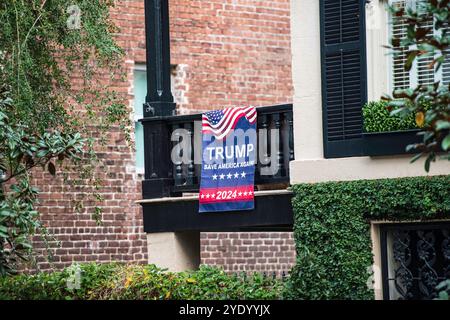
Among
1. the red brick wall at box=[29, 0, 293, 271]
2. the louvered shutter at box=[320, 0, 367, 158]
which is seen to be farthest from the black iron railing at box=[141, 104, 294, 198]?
the red brick wall at box=[29, 0, 293, 271]

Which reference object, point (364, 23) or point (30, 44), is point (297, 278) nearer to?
point (364, 23)

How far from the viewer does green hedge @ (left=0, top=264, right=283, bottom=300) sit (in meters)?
13.8

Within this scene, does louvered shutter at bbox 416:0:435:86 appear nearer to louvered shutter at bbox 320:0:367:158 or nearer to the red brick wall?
louvered shutter at bbox 320:0:367:158

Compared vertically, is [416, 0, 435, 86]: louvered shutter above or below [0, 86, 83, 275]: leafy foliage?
above

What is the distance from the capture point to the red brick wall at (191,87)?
66.5ft

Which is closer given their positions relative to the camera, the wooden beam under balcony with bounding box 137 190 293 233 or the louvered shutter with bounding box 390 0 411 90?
the louvered shutter with bounding box 390 0 411 90

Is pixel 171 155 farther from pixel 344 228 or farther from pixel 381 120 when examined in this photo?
pixel 381 120

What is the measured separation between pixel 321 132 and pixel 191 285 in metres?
2.25

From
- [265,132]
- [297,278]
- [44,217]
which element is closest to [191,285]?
[297,278]

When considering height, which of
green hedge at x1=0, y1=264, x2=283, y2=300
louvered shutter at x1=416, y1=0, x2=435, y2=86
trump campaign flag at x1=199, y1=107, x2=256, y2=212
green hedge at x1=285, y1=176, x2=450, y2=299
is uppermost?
louvered shutter at x1=416, y1=0, x2=435, y2=86

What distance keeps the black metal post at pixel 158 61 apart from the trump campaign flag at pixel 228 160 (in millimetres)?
736

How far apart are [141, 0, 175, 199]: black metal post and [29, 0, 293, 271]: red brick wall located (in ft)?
10.4

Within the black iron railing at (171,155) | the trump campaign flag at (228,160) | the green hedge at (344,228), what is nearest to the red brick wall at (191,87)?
the black iron railing at (171,155)

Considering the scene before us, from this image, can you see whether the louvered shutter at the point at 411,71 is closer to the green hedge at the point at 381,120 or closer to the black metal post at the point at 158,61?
the green hedge at the point at 381,120
